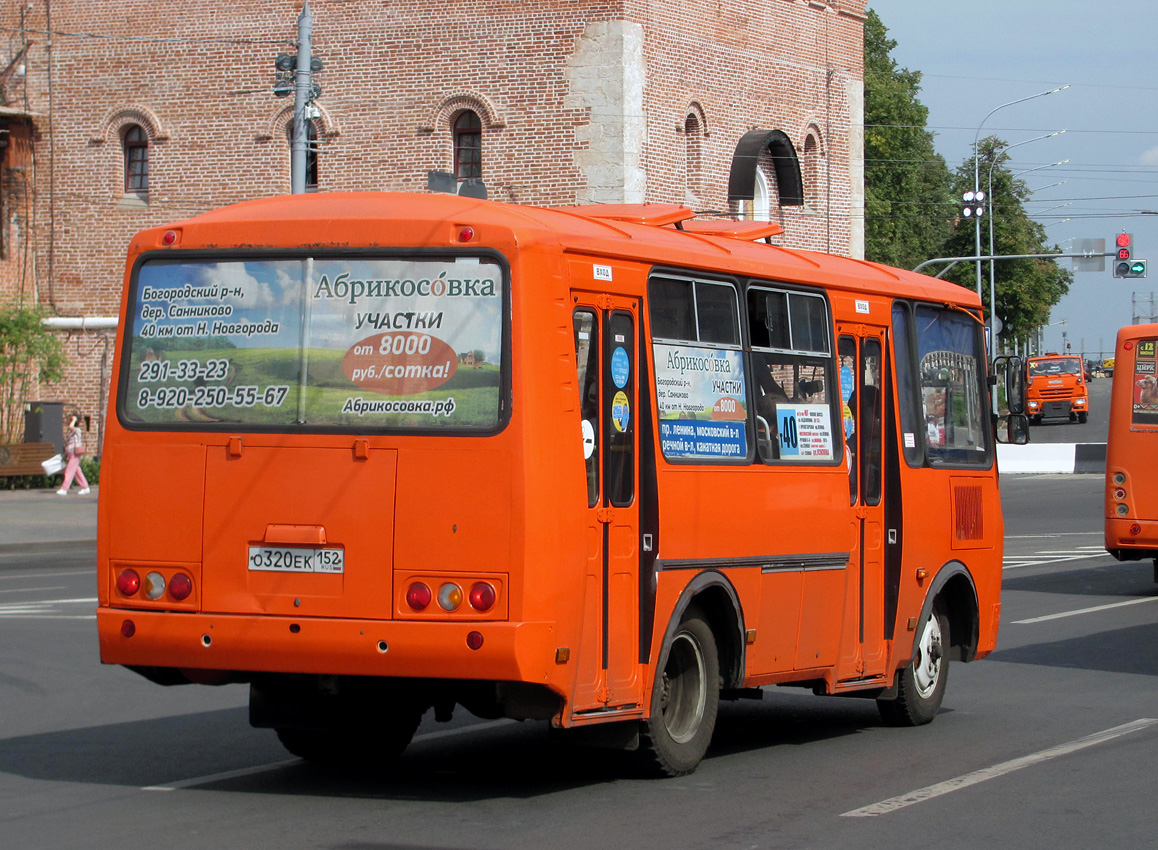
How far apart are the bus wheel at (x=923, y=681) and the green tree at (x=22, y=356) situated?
30042 millimetres

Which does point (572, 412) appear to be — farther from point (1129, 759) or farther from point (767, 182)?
point (767, 182)

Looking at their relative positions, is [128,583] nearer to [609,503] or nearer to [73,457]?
[609,503]

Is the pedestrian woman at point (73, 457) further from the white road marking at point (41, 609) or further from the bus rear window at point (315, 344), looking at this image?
the bus rear window at point (315, 344)

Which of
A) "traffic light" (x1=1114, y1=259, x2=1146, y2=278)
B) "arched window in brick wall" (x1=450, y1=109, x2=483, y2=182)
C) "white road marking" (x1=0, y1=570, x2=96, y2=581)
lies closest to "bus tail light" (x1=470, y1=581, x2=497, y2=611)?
"white road marking" (x1=0, y1=570, x2=96, y2=581)

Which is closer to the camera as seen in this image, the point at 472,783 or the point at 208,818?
the point at 208,818

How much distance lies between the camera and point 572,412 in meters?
7.58

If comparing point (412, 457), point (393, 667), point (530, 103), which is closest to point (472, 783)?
point (393, 667)

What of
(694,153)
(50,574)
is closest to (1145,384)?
(50,574)

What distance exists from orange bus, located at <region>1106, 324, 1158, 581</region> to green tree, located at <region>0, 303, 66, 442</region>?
25.1 metres

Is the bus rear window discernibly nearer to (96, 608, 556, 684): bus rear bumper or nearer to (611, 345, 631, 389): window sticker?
(611, 345, 631, 389): window sticker

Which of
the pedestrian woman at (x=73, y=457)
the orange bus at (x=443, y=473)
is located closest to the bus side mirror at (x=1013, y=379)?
the orange bus at (x=443, y=473)

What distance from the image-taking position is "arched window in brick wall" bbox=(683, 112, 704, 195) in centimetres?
3594

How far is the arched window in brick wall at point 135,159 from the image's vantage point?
126 ft

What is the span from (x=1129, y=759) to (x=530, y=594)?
3711mm
